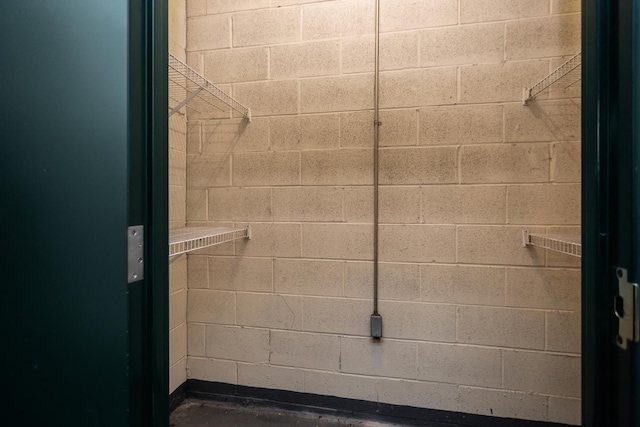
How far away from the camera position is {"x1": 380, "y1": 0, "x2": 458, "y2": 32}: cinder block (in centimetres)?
153

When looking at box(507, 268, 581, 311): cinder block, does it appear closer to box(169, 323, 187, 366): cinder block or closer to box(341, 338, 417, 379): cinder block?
box(341, 338, 417, 379): cinder block

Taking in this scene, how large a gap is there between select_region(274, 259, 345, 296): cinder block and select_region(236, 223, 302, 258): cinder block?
0.18 ft

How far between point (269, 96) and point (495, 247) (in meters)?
1.43

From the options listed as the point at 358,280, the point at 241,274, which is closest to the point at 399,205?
the point at 358,280

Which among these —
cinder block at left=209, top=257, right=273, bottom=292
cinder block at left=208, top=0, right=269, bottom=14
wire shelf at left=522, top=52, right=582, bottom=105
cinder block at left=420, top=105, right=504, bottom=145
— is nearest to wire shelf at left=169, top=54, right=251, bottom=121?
cinder block at left=208, top=0, right=269, bottom=14

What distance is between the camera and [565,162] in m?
1.46

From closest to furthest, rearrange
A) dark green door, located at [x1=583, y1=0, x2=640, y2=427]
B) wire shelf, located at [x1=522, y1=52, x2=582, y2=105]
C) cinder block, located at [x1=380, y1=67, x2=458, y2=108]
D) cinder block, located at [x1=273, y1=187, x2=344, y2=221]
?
dark green door, located at [x1=583, y1=0, x2=640, y2=427], wire shelf, located at [x1=522, y1=52, x2=582, y2=105], cinder block, located at [x1=380, y1=67, x2=458, y2=108], cinder block, located at [x1=273, y1=187, x2=344, y2=221]

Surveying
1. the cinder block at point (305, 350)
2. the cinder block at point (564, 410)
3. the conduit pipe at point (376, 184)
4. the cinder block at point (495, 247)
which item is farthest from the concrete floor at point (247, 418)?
the cinder block at point (495, 247)

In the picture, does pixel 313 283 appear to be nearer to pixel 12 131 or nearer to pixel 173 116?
pixel 173 116

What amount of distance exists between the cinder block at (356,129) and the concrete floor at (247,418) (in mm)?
1454

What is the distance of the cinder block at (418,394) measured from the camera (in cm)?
155

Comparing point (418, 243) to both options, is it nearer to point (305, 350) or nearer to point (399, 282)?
point (399, 282)

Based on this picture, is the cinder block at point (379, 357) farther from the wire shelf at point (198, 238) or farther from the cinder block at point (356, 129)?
the cinder block at point (356, 129)

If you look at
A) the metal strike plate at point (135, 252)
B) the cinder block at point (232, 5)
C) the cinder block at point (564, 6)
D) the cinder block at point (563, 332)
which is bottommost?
the cinder block at point (563, 332)
